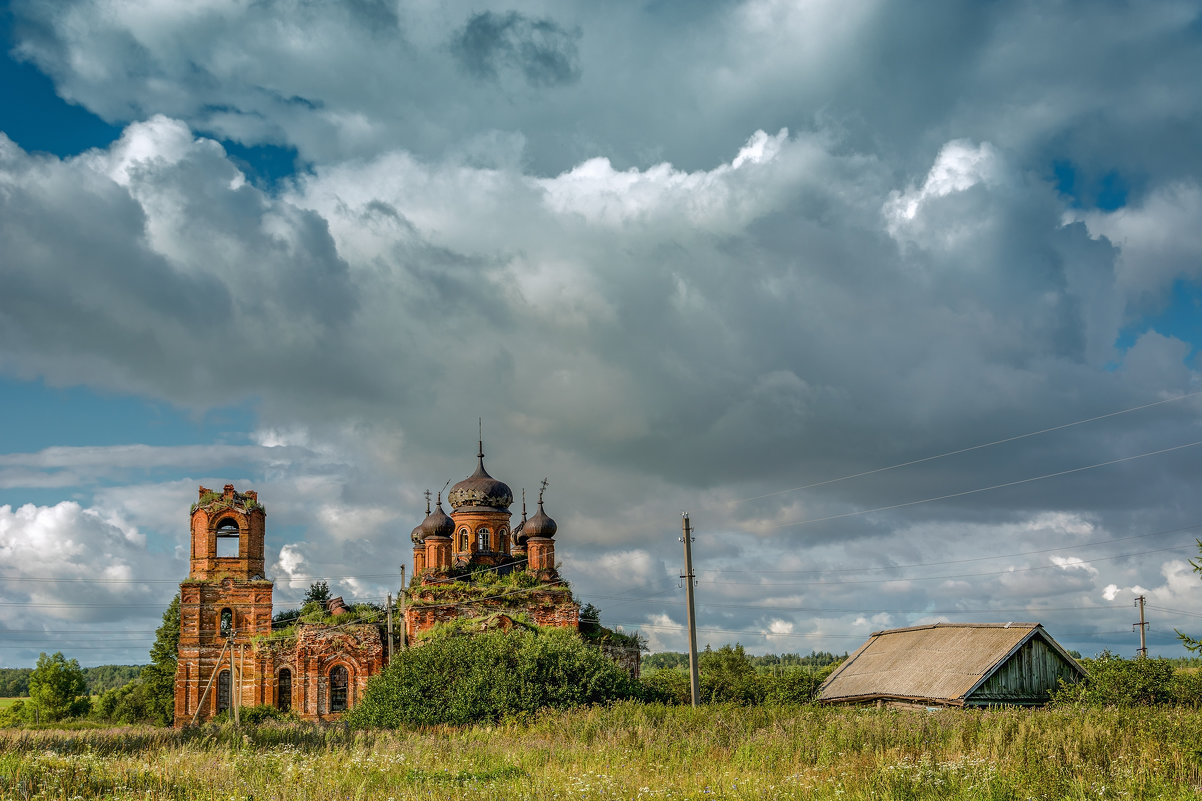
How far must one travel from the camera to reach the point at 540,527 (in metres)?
50.0

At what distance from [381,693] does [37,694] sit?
5038 centimetres

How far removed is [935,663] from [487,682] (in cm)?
1493

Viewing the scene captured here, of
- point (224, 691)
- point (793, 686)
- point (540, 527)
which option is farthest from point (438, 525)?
point (793, 686)

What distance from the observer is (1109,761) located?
1392 cm

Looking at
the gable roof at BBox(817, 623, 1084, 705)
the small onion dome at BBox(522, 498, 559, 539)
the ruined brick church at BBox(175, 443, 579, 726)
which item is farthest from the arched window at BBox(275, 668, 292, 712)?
the gable roof at BBox(817, 623, 1084, 705)

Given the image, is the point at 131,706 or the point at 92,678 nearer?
the point at 131,706

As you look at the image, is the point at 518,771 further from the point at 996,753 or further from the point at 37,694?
the point at 37,694

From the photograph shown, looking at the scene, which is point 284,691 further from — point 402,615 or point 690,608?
point 690,608

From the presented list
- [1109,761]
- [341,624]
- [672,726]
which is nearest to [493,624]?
[341,624]

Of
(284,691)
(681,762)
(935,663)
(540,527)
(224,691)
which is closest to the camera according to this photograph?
(681,762)

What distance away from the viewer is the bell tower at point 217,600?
47.6 metres

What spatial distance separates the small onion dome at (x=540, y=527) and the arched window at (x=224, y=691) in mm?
16716

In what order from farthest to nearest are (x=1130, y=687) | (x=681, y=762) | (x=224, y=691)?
(x=224, y=691) < (x=1130, y=687) < (x=681, y=762)

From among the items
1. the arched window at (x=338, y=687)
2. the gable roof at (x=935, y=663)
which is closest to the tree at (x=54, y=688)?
the arched window at (x=338, y=687)
